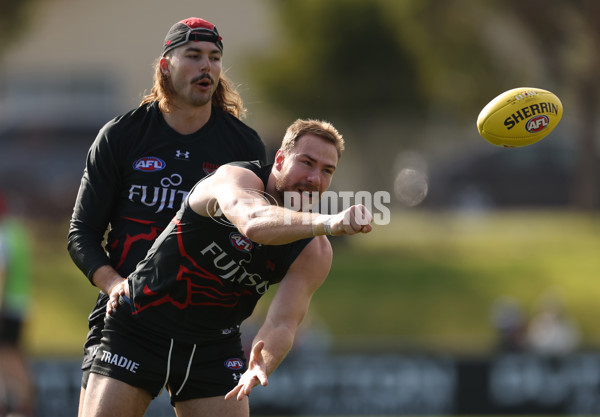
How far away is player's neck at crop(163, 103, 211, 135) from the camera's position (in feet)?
16.9

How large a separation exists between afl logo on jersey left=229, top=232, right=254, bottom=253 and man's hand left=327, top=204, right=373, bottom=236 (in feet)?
2.99

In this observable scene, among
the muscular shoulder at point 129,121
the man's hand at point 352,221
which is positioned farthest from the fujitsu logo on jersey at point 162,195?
the man's hand at point 352,221

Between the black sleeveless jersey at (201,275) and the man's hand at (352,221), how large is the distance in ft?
Result: 2.69

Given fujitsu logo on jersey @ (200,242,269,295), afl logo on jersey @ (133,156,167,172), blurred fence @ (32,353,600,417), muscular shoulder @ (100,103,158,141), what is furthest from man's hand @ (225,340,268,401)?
blurred fence @ (32,353,600,417)

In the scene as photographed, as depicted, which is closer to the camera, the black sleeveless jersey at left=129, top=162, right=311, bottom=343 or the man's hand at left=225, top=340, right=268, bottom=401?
the man's hand at left=225, top=340, right=268, bottom=401

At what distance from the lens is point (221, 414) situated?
15.8 ft

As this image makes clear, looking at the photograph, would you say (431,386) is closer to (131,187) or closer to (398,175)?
(398,175)

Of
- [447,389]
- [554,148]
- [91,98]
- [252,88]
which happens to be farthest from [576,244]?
[91,98]

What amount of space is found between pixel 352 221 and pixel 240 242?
1.01 metres

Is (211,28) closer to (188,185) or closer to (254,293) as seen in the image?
(188,185)

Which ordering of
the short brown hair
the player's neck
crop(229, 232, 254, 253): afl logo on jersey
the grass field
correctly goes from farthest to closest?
1. the grass field
2. the player's neck
3. crop(229, 232, 254, 253): afl logo on jersey
4. the short brown hair

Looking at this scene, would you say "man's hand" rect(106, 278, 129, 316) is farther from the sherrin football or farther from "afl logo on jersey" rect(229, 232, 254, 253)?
the sherrin football

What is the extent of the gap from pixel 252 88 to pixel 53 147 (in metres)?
6.06

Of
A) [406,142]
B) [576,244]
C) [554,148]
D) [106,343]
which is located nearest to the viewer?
[106,343]
